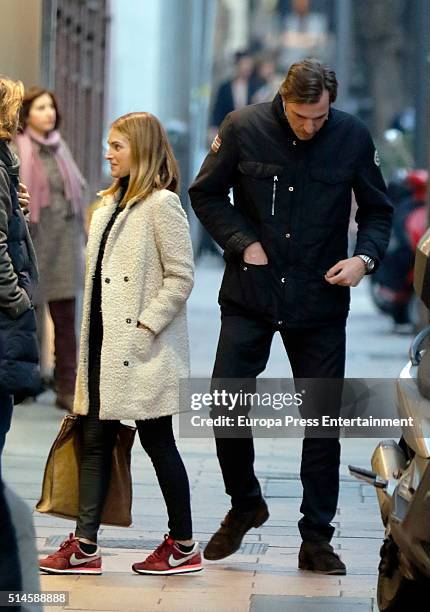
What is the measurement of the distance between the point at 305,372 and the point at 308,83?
1069mm

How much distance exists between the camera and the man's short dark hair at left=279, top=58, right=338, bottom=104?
647 centimetres

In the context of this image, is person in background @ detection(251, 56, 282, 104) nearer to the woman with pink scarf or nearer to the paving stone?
the woman with pink scarf

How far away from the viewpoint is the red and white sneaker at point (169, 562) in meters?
6.62

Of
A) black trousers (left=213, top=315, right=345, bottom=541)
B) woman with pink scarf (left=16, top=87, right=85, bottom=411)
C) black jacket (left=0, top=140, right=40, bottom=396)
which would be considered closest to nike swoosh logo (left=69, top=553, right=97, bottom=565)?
black trousers (left=213, top=315, right=345, bottom=541)

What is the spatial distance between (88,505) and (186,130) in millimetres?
21455

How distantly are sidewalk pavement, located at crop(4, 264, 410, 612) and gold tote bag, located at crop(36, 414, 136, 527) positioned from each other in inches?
9.1

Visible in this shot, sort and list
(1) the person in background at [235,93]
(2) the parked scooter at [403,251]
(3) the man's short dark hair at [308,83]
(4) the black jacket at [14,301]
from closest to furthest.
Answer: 1. (4) the black jacket at [14,301]
2. (3) the man's short dark hair at [308,83]
3. (2) the parked scooter at [403,251]
4. (1) the person in background at [235,93]

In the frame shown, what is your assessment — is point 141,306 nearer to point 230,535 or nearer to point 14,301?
point 14,301

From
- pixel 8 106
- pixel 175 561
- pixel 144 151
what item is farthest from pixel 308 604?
pixel 8 106

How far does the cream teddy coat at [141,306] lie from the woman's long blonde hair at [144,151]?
4cm

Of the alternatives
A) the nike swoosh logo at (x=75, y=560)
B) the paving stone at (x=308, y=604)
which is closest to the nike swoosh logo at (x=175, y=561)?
the nike swoosh logo at (x=75, y=560)

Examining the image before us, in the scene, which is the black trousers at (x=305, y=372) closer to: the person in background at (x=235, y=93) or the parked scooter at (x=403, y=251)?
the parked scooter at (x=403, y=251)

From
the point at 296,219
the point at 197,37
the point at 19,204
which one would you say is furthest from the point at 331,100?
the point at 197,37

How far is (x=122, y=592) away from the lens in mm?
6336
